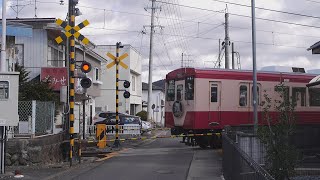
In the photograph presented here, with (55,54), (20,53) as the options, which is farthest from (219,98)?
(20,53)

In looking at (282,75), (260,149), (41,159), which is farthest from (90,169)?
(282,75)

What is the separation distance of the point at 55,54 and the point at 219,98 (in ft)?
39.9

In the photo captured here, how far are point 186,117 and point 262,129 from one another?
12.3 meters

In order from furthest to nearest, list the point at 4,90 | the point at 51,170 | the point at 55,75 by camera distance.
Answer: the point at 55,75, the point at 51,170, the point at 4,90

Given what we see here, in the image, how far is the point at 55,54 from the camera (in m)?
28.9

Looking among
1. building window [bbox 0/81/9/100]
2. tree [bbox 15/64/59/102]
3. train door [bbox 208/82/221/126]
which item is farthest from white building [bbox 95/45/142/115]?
building window [bbox 0/81/9/100]

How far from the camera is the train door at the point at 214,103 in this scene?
20859 mm

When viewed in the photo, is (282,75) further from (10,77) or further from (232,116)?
(10,77)

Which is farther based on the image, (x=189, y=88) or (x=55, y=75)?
(x=55, y=75)

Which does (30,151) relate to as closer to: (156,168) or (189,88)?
(156,168)

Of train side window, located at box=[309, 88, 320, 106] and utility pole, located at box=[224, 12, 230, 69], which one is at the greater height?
utility pole, located at box=[224, 12, 230, 69]

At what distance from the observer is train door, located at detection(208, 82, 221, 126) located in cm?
2086

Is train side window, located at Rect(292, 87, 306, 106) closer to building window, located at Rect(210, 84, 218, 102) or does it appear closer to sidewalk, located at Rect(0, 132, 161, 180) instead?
building window, located at Rect(210, 84, 218, 102)

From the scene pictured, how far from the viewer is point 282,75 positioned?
72.9ft
